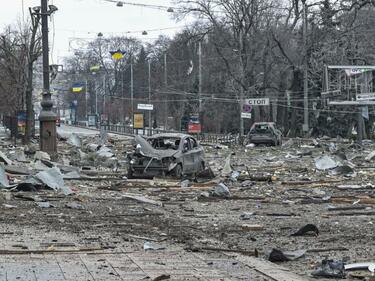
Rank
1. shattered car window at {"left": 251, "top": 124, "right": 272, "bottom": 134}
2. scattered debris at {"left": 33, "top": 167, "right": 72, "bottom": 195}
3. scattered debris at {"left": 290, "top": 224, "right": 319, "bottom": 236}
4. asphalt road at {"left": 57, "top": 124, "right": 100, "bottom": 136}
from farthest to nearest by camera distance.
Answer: asphalt road at {"left": 57, "top": 124, "right": 100, "bottom": 136}
shattered car window at {"left": 251, "top": 124, "right": 272, "bottom": 134}
scattered debris at {"left": 33, "top": 167, "right": 72, "bottom": 195}
scattered debris at {"left": 290, "top": 224, "right": 319, "bottom": 236}

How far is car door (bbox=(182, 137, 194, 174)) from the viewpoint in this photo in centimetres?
2238

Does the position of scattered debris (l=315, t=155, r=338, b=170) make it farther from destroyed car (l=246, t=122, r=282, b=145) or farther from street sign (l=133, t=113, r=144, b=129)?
street sign (l=133, t=113, r=144, b=129)

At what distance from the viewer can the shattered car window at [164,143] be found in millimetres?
22672

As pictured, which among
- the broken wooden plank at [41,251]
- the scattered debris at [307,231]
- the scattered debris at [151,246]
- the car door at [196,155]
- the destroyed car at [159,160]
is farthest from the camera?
the car door at [196,155]

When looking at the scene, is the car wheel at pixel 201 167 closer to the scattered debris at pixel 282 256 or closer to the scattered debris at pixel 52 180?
the scattered debris at pixel 52 180

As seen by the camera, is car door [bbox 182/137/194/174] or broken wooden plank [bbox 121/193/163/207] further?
car door [bbox 182/137/194/174]

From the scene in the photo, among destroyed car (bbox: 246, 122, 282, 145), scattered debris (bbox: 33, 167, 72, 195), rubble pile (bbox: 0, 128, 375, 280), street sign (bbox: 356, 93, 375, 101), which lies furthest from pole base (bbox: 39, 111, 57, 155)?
destroyed car (bbox: 246, 122, 282, 145)

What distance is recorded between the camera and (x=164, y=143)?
23.1 m

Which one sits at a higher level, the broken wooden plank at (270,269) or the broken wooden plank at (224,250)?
the broken wooden plank at (270,269)

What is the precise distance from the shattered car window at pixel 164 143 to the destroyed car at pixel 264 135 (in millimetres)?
27398

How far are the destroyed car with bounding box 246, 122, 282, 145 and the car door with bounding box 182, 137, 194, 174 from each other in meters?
27.4

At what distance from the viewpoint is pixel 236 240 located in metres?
10.3

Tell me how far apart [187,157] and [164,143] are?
1.10 metres

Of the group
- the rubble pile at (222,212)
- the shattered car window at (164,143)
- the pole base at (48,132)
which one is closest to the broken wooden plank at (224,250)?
the rubble pile at (222,212)
